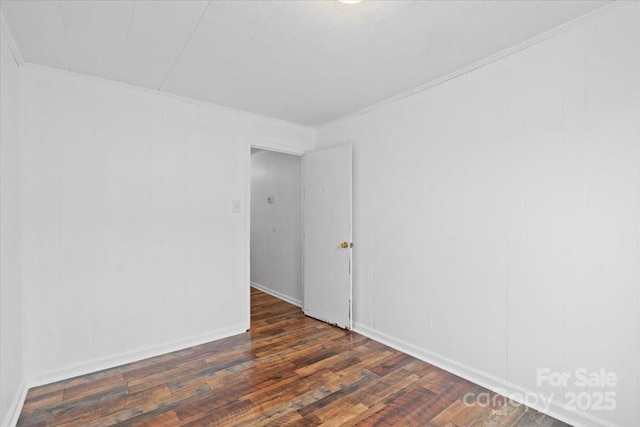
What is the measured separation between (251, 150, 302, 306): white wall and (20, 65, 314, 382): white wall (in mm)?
1149

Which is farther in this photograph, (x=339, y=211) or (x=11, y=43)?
(x=339, y=211)

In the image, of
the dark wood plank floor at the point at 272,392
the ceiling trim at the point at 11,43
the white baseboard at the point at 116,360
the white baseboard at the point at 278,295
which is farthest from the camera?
the white baseboard at the point at 278,295

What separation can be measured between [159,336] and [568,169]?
11.7 ft

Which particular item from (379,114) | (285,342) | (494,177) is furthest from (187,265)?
(494,177)

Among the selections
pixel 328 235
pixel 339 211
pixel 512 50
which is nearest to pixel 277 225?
pixel 328 235

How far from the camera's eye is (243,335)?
3.40 m

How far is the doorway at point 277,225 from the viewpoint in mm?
4559

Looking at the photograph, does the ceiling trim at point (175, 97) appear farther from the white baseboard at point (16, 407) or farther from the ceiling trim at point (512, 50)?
the white baseboard at point (16, 407)

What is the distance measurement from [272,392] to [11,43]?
2.98m

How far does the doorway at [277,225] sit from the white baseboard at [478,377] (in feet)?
4.87

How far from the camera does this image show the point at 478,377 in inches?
95.5

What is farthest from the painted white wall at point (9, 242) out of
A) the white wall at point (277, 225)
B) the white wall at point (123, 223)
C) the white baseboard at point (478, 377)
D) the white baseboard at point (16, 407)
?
the white wall at point (277, 225)

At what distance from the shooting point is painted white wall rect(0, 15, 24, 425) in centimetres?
186

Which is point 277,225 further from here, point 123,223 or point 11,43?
point 11,43
